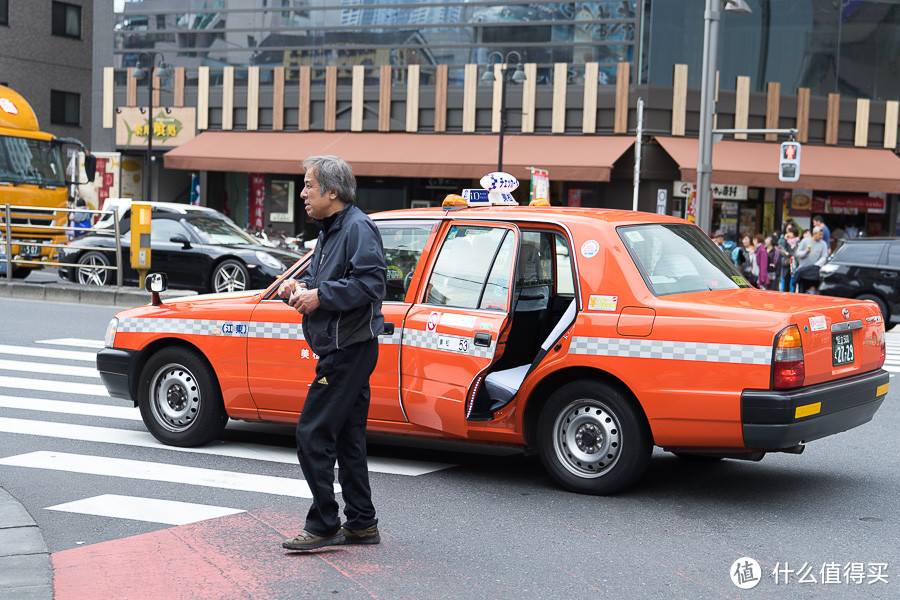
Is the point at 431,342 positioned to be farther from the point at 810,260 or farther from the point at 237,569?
the point at 810,260

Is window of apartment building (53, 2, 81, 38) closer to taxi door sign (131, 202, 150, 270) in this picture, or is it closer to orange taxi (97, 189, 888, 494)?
taxi door sign (131, 202, 150, 270)

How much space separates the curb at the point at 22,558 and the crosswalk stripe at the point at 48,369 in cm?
483

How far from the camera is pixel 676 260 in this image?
246 inches

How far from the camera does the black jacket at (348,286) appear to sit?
4699 mm

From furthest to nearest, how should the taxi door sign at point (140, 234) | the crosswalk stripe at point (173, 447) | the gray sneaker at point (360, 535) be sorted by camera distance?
the taxi door sign at point (140, 234) < the crosswalk stripe at point (173, 447) < the gray sneaker at point (360, 535)

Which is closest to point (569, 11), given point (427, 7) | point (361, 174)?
point (427, 7)

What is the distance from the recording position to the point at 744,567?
4.79m

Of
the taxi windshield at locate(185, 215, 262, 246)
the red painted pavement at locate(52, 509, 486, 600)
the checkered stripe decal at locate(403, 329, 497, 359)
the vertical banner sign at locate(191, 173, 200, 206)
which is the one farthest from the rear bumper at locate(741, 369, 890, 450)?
the vertical banner sign at locate(191, 173, 200, 206)

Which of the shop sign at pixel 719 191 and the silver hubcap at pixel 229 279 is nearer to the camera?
the silver hubcap at pixel 229 279

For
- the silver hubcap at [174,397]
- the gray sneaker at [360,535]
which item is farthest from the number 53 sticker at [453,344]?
the silver hubcap at [174,397]

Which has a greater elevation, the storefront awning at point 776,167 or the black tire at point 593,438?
the storefront awning at point 776,167

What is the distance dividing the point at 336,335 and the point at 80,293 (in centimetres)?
1410

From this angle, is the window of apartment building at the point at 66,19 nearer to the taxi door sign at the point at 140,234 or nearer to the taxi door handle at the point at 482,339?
the taxi door sign at the point at 140,234

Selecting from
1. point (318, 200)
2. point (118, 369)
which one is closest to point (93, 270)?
point (118, 369)
